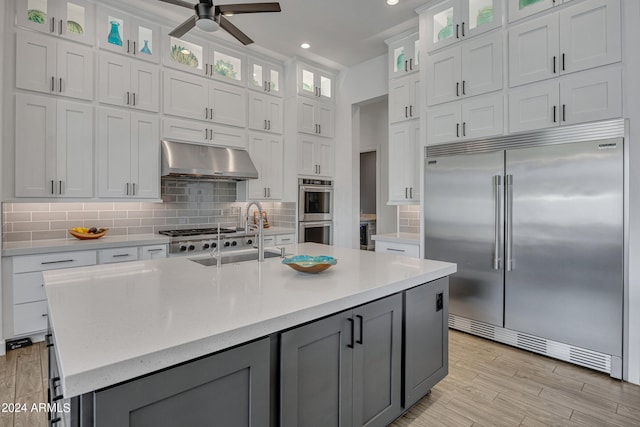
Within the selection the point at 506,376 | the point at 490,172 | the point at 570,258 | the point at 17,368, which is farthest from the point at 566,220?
the point at 17,368

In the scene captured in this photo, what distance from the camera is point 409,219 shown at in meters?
4.36

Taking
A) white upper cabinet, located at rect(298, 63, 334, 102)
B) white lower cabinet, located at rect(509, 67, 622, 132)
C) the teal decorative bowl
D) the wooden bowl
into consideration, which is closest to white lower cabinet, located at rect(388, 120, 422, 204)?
white lower cabinet, located at rect(509, 67, 622, 132)

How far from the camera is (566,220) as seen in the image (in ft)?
8.62

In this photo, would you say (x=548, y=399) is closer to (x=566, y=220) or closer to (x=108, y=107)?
(x=566, y=220)

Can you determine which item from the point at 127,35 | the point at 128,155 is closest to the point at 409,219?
the point at 128,155

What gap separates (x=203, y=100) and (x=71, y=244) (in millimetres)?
2075

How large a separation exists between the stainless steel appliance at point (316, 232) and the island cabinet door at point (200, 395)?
11.5ft

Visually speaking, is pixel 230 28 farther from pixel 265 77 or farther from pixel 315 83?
pixel 315 83

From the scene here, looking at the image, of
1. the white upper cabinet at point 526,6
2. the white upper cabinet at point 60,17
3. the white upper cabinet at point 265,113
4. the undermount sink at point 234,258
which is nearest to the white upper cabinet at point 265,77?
the white upper cabinet at point 265,113

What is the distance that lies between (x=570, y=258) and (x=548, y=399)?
3.48ft

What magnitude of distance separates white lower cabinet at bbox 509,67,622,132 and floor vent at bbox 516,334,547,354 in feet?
5.73

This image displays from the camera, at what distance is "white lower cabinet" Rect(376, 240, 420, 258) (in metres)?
3.63

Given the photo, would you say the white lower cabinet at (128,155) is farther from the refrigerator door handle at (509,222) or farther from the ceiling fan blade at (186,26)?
the refrigerator door handle at (509,222)

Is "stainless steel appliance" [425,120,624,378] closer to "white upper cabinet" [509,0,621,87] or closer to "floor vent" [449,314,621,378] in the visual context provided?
"floor vent" [449,314,621,378]
